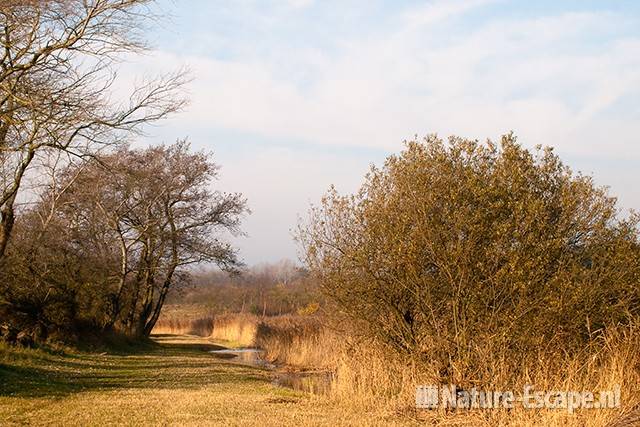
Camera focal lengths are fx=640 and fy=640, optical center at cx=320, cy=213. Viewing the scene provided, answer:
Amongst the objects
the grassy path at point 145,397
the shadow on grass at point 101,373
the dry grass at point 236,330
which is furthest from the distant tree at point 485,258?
the dry grass at point 236,330

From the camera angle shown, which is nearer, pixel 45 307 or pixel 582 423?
pixel 582 423

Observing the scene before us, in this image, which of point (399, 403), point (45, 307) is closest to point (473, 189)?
point (399, 403)

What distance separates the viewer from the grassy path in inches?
352

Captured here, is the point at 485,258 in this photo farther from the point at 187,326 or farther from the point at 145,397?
the point at 187,326

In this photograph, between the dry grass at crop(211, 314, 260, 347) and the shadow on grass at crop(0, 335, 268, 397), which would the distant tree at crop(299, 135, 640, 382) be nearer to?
the shadow on grass at crop(0, 335, 268, 397)

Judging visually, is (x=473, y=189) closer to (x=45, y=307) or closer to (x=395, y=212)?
(x=395, y=212)

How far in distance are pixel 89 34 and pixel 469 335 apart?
892 centimetres

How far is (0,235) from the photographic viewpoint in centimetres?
1343

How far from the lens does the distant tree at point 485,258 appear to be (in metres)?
9.04

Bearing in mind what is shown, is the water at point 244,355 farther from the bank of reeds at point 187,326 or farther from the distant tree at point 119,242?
the bank of reeds at point 187,326

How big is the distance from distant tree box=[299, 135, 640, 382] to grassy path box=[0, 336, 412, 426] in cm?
172

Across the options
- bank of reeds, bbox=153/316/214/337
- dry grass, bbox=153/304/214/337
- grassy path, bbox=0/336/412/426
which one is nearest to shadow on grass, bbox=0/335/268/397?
grassy path, bbox=0/336/412/426

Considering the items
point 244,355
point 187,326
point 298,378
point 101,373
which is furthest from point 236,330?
point 101,373

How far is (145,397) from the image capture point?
451 inches
